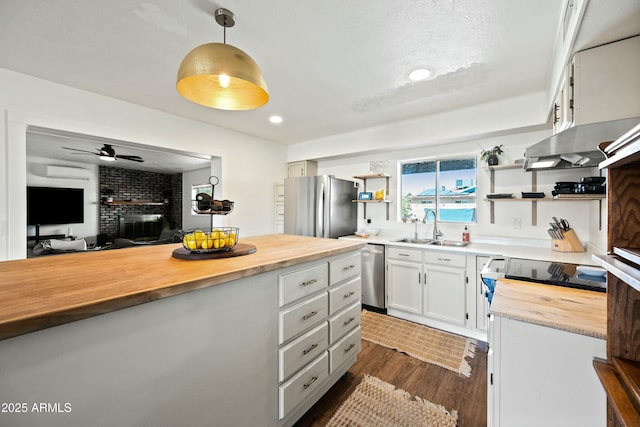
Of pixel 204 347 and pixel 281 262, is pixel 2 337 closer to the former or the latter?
pixel 204 347

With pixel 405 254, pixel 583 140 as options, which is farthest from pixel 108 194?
pixel 583 140

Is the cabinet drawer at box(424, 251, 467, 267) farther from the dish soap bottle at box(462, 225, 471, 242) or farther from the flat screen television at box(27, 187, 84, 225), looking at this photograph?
the flat screen television at box(27, 187, 84, 225)

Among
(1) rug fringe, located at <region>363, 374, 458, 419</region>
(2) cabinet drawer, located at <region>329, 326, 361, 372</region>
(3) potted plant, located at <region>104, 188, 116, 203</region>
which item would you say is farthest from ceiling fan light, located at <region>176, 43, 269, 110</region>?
(3) potted plant, located at <region>104, 188, 116, 203</region>

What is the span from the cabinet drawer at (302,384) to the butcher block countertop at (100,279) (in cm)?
66

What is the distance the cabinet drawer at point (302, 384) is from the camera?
1.40m

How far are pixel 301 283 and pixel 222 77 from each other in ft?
4.02

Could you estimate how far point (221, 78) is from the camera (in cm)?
141

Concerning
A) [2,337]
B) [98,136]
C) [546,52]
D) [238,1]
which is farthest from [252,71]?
[98,136]

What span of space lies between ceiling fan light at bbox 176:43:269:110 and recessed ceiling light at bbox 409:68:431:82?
145cm

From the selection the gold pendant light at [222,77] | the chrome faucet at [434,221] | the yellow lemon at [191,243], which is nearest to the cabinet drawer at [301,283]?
the yellow lemon at [191,243]

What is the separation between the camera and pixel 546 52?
6.37 ft

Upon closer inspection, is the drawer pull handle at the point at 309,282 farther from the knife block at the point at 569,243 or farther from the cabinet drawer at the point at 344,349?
the knife block at the point at 569,243

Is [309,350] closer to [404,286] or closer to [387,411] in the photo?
[387,411]

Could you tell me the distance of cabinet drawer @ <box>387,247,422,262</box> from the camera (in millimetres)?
2969
